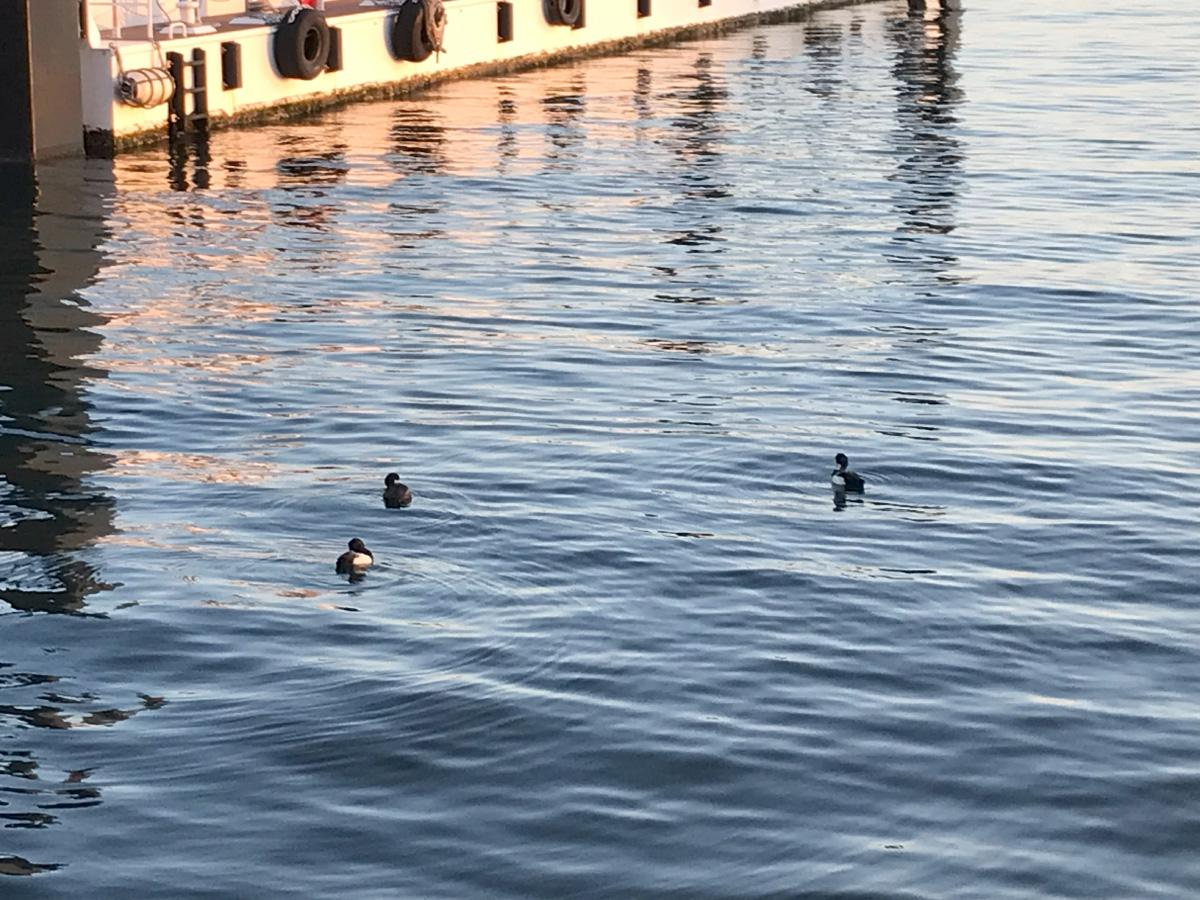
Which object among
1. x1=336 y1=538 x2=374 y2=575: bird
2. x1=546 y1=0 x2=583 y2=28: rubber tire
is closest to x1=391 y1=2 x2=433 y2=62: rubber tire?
x1=546 y1=0 x2=583 y2=28: rubber tire

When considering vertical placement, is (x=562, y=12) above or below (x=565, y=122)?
above

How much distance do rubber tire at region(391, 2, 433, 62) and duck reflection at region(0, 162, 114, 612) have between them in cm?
1071

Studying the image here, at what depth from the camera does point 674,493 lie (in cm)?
1567

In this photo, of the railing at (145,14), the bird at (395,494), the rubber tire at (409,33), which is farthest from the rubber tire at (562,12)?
the bird at (395,494)

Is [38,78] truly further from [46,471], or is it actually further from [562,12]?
[562,12]

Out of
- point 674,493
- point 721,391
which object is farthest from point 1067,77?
point 674,493

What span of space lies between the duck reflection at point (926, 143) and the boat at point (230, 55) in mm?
8094

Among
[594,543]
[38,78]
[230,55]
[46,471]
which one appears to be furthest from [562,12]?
[594,543]

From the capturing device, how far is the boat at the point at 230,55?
2967cm

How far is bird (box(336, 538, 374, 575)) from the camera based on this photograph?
13.4 m

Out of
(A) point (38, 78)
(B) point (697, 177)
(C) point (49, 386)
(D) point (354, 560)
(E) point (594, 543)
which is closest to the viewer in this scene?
(D) point (354, 560)

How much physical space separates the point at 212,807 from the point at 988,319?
13.5m

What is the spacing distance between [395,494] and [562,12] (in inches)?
1314

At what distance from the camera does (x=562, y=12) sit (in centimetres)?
4669
